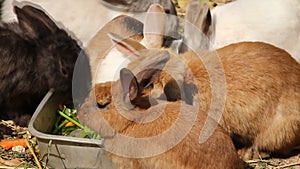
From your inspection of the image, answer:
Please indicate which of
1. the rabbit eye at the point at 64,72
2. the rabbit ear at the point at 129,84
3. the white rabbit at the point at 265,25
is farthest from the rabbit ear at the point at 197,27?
the rabbit ear at the point at 129,84

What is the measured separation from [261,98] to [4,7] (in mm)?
2357

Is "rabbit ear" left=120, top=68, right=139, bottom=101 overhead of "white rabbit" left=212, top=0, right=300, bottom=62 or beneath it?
beneath

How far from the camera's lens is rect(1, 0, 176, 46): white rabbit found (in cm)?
437

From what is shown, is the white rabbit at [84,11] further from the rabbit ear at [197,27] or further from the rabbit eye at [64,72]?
the rabbit eye at [64,72]

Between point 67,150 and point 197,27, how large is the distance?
1.39m

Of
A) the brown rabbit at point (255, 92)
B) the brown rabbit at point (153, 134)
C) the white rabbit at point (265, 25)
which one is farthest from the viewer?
the white rabbit at point (265, 25)

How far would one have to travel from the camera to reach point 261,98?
10.9 feet

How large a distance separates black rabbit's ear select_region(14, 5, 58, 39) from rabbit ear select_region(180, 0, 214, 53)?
96cm

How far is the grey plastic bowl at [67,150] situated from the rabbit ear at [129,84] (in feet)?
1.10

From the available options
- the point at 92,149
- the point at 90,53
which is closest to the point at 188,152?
the point at 92,149

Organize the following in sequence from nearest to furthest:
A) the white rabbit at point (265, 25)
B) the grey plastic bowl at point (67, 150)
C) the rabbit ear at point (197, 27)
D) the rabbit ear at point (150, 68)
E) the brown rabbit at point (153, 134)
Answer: the brown rabbit at point (153, 134) < the rabbit ear at point (150, 68) < the grey plastic bowl at point (67, 150) < the rabbit ear at point (197, 27) < the white rabbit at point (265, 25)

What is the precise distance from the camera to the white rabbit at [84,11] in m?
4.37

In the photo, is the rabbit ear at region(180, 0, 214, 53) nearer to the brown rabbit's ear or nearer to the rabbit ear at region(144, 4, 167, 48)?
the rabbit ear at region(144, 4, 167, 48)

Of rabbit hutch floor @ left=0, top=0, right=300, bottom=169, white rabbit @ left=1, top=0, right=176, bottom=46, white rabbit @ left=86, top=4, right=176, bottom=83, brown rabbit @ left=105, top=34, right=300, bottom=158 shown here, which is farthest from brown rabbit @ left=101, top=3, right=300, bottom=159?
white rabbit @ left=1, top=0, right=176, bottom=46
